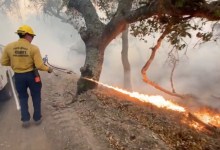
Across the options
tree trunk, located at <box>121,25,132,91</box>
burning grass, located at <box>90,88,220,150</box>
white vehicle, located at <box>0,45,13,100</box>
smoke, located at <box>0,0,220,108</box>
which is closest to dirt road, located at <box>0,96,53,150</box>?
white vehicle, located at <box>0,45,13,100</box>

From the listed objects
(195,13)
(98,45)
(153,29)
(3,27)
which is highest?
(195,13)

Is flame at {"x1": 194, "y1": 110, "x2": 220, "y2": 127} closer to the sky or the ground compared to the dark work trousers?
closer to the ground

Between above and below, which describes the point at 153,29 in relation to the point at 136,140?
above

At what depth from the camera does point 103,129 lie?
6.63 metres

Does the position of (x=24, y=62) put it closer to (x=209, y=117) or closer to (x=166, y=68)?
(x=209, y=117)

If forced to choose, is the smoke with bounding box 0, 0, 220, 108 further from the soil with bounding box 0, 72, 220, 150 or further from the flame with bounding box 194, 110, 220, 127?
the soil with bounding box 0, 72, 220, 150

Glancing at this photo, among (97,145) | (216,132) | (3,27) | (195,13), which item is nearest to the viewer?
(97,145)

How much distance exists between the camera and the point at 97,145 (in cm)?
589

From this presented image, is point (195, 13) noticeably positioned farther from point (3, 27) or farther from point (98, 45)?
point (3, 27)

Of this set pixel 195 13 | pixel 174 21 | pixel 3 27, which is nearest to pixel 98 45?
pixel 174 21

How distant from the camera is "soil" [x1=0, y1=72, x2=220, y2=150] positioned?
5992mm

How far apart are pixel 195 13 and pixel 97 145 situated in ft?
13.1

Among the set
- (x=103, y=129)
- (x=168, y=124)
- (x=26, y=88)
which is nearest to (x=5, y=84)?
(x=26, y=88)

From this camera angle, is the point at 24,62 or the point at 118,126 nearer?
the point at 118,126
